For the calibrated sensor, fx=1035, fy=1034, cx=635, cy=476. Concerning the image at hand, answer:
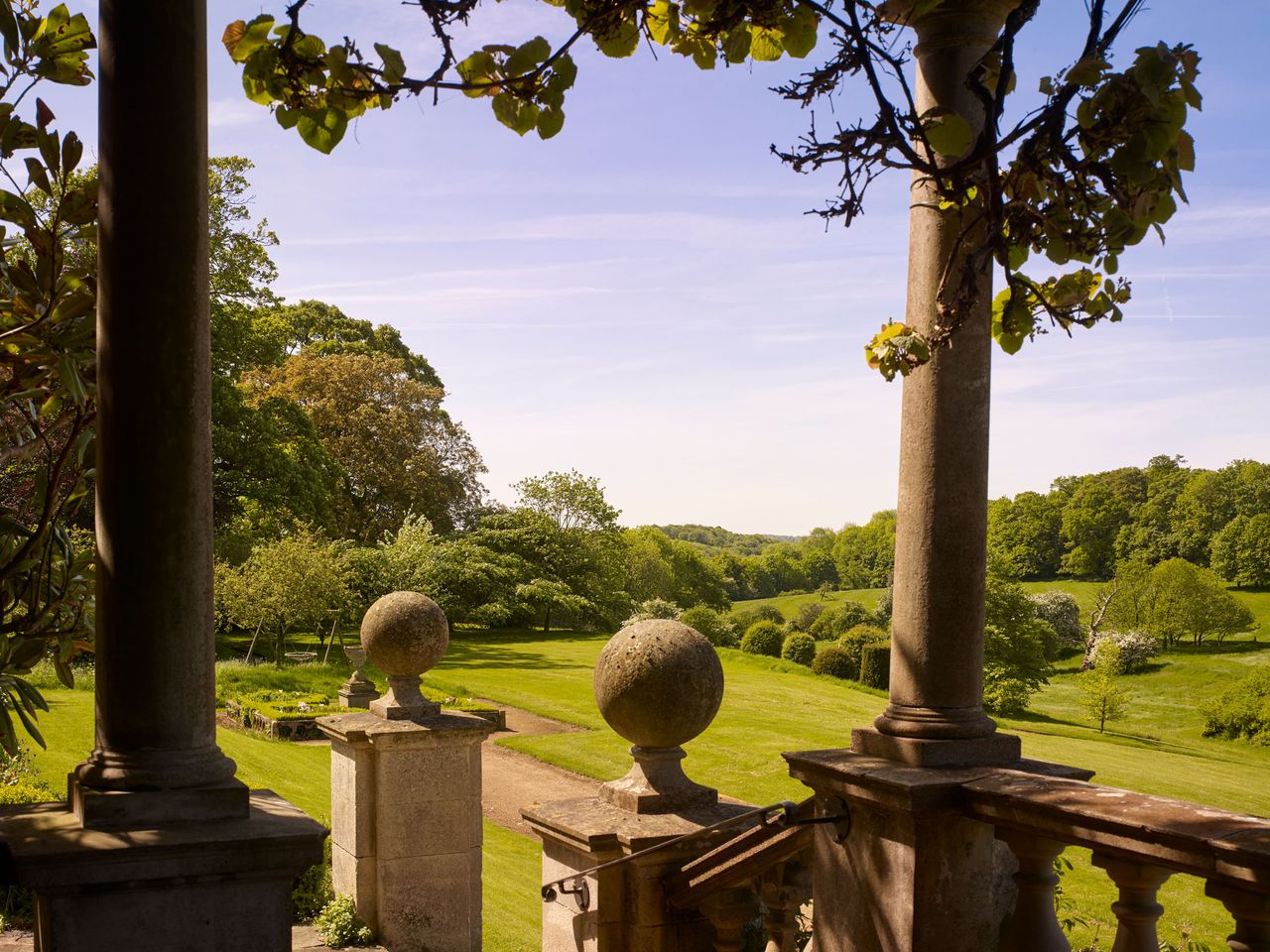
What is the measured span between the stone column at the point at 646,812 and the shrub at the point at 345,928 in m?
2.57

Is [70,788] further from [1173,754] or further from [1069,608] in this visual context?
[1069,608]

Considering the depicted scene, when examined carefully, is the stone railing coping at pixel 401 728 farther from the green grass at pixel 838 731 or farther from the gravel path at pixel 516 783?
the green grass at pixel 838 731

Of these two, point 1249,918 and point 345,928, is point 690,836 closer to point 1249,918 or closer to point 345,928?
point 1249,918

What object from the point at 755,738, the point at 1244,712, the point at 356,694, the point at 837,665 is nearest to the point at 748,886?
the point at 356,694

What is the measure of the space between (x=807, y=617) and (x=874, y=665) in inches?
396

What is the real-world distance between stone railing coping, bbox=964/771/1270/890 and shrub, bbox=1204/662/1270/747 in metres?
28.8

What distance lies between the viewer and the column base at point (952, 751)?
309 cm

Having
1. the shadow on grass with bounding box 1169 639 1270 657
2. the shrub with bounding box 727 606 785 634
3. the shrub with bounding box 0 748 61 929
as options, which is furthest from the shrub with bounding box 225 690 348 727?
the shadow on grass with bounding box 1169 639 1270 657

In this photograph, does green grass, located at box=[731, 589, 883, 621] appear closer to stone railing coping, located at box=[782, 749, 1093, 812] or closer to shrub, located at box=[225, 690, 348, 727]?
shrub, located at box=[225, 690, 348, 727]

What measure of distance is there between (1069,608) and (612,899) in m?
35.0

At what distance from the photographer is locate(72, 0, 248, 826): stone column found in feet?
8.42

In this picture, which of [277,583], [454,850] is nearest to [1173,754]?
[277,583]

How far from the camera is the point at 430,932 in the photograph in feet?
19.1

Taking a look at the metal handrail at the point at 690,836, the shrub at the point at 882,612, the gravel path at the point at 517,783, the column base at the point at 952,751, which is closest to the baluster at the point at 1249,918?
the column base at the point at 952,751
